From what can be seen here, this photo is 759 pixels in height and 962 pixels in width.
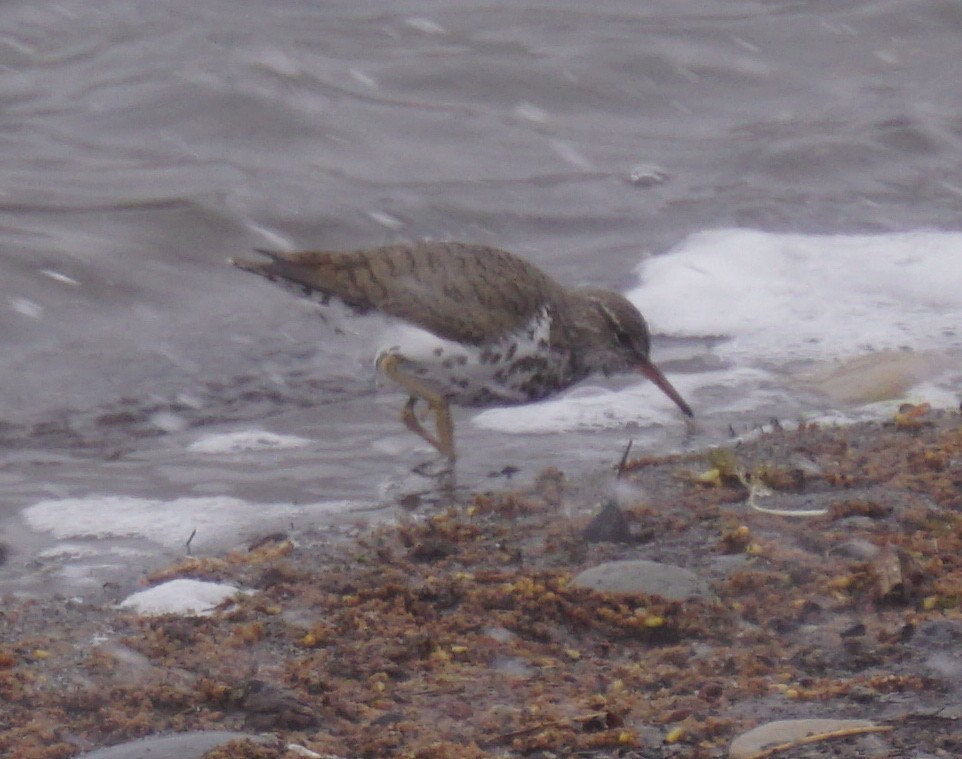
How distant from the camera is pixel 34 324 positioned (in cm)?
815

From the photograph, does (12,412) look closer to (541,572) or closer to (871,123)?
(541,572)

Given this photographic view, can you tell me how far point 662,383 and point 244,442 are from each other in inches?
66.6

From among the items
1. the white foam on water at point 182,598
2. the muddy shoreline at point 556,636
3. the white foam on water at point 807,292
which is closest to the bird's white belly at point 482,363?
the muddy shoreline at point 556,636

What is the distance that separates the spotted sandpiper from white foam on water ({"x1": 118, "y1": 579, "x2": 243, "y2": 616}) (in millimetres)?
1919

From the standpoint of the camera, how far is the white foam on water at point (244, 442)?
6.37 metres

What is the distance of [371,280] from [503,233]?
397cm

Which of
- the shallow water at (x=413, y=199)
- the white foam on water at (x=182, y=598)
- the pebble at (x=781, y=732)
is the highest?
the pebble at (x=781, y=732)

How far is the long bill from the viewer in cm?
627

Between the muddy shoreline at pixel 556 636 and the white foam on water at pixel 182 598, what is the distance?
74 mm

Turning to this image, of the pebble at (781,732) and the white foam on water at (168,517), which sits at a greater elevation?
the pebble at (781,732)

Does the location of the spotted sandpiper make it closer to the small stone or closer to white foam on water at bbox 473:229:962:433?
white foam on water at bbox 473:229:962:433

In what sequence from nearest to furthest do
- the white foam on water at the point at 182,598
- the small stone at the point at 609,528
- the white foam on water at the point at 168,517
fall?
the white foam on water at the point at 182,598
the small stone at the point at 609,528
the white foam on water at the point at 168,517

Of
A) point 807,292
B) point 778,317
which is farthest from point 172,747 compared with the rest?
point 807,292

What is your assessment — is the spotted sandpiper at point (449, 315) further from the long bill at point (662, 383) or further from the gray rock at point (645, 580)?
the gray rock at point (645, 580)
